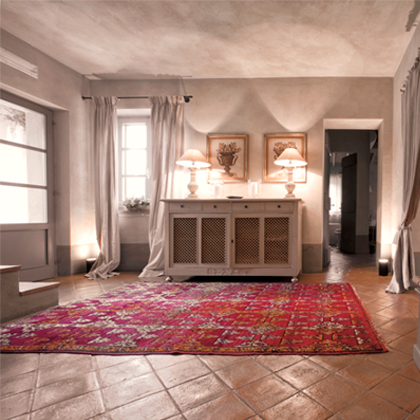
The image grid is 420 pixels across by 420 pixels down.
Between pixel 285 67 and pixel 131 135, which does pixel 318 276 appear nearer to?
pixel 285 67

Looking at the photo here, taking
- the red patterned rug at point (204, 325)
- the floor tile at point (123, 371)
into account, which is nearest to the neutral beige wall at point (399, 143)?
the red patterned rug at point (204, 325)

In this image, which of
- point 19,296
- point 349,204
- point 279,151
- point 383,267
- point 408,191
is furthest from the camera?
point 349,204

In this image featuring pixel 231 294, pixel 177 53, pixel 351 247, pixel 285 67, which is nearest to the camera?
pixel 231 294

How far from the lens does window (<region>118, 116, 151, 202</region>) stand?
4699 mm

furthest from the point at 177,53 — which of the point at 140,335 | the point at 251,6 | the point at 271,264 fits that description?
the point at 140,335

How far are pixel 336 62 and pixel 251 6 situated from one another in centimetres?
157

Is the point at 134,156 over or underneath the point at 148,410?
over

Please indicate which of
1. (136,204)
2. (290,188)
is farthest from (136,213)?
(290,188)

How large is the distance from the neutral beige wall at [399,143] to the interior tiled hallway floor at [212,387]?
207cm

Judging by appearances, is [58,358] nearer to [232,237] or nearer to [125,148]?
[232,237]

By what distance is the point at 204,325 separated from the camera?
7.25 feet

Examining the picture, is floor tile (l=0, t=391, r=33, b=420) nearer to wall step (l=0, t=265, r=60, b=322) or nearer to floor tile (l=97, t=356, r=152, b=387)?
floor tile (l=97, t=356, r=152, b=387)

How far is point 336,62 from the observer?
3.89 metres

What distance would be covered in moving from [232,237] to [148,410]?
8.23 ft
